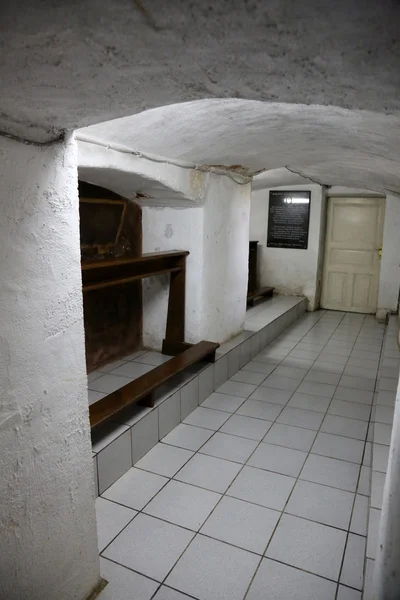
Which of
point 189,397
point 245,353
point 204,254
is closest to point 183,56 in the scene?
point 189,397

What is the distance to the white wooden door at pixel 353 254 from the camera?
294 inches

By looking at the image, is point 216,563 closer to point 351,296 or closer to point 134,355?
point 134,355

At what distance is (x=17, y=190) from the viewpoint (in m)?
1.35

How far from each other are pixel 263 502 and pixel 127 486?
87 centimetres

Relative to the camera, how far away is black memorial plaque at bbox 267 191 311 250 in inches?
299

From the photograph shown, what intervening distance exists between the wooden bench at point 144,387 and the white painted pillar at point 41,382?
28.6 inches

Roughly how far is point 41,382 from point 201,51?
122 centimetres

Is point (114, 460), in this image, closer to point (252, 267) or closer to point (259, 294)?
point (259, 294)

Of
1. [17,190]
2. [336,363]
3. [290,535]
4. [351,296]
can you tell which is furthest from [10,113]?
[351,296]

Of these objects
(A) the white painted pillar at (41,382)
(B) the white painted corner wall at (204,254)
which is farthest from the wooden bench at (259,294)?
(A) the white painted pillar at (41,382)

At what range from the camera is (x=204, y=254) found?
4109 millimetres

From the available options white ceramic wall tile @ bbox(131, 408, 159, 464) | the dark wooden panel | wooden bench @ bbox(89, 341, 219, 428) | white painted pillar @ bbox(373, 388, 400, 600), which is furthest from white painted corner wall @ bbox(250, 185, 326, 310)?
white painted pillar @ bbox(373, 388, 400, 600)

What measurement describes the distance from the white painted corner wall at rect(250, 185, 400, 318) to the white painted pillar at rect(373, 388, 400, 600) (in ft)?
21.4

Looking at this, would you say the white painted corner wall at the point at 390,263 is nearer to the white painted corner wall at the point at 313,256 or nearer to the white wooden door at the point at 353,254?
the white painted corner wall at the point at 313,256
